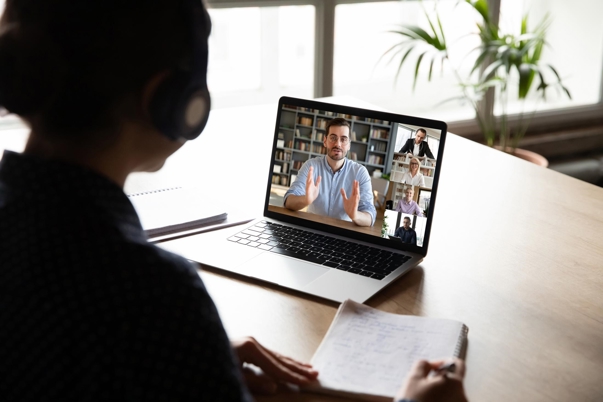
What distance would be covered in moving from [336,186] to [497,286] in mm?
332

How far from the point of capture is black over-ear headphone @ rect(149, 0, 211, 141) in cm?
73

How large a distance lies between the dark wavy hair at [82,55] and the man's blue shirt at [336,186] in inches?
23.7

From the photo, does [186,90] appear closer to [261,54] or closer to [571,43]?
[261,54]

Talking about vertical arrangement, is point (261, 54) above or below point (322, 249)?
above

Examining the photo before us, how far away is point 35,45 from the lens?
68 cm

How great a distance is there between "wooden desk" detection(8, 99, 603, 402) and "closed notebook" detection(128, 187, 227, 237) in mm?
78

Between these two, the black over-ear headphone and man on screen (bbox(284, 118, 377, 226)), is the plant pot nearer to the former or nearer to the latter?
man on screen (bbox(284, 118, 377, 226))

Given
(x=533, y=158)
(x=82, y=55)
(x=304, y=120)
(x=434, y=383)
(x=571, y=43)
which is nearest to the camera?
(x=82, y=55)

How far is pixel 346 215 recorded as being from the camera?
51.4 inches

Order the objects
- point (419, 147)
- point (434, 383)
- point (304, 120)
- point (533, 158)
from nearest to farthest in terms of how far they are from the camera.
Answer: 1. point (434, 383)
2. point (419, 147)
3. point (304, 120)
4. point (533, 158)

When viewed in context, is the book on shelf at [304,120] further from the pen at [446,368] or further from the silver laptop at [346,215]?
the pen at [446,368]

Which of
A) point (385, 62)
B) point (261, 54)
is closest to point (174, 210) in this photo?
point (261, 54)

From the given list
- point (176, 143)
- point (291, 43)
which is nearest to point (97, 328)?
point (176, 143)

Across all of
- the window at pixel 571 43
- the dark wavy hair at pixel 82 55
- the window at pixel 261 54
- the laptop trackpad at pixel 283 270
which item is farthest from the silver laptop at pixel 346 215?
the window at pixel 571 43
